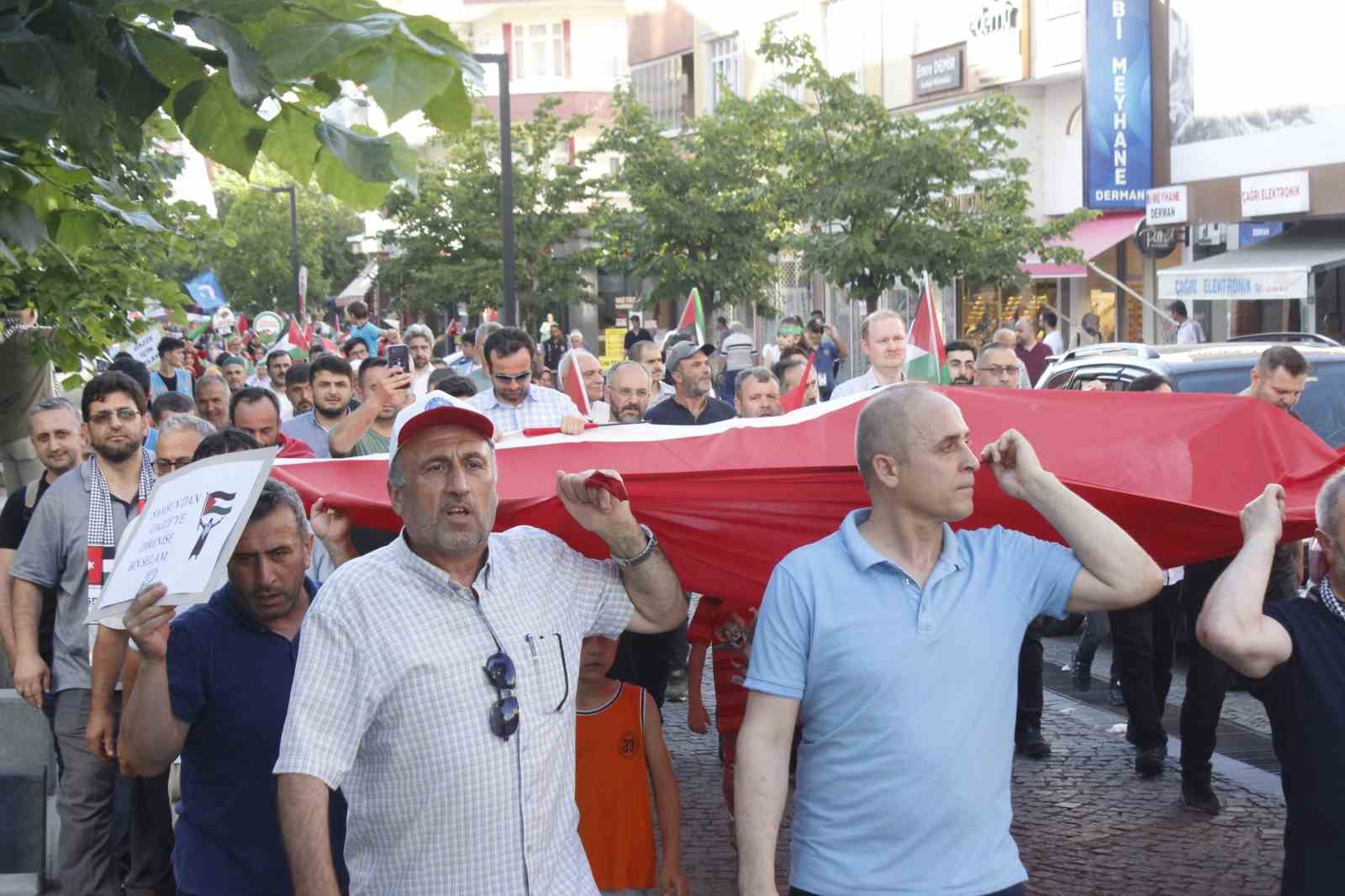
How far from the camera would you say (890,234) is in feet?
85.4

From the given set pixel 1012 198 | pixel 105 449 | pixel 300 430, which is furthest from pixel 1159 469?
pixel 1012 198

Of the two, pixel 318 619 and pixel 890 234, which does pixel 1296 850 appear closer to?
pixel 318 619

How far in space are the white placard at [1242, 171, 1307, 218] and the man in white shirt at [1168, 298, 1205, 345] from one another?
180 cm

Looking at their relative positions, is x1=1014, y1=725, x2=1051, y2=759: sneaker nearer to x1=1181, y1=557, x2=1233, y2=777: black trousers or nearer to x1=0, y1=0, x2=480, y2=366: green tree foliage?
x1=1181, y1=557, x2=1233, y2=777: black trousers

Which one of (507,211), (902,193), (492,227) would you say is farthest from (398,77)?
(492,227)

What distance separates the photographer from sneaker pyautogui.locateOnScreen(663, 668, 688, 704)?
36.4 feet

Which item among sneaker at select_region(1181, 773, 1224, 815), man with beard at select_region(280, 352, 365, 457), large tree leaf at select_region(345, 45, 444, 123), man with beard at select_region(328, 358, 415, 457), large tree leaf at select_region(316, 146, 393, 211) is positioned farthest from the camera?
man with beard at select_region(280, 352, 365, 457)

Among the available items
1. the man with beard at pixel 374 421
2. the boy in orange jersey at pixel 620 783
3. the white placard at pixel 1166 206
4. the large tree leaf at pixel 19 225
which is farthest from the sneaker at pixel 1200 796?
the white placard at pixel 1166 206

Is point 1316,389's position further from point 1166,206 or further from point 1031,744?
point 1166,206

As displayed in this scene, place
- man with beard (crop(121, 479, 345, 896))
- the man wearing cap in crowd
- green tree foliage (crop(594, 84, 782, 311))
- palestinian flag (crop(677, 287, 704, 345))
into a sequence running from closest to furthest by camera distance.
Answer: man with beard (crop(121, 479, 345, 896)) < the man wearing cap in crowd < palestinian flag (crop(677, 287, 704, 345)) < green tree foliage (crop(594, 84, 782, 311))

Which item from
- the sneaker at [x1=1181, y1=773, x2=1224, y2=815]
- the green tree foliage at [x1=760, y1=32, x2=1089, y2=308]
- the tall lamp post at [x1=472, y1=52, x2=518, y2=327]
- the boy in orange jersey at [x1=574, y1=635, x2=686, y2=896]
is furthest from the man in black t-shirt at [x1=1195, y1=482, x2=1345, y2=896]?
the green tree foliage at [x1=760, y1=32, x2=1089, y2=308]

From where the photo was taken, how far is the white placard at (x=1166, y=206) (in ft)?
96.5

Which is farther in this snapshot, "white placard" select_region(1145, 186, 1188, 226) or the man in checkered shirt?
"white placard" select_region(1145, 186, 1188, 226)

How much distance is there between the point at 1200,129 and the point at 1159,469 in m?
26.3
